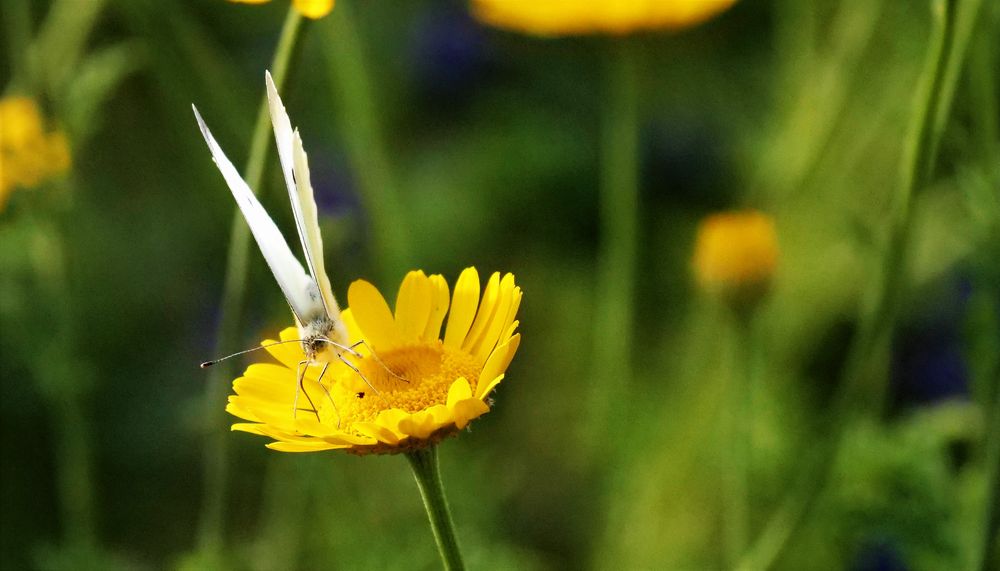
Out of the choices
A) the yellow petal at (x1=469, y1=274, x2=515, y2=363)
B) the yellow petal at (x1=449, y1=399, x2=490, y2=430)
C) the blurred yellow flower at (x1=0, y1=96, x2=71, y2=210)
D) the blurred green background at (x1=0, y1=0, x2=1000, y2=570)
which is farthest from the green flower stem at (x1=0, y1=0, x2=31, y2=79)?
the yellow petal at (x1=449, y1=399, x2=490, y2=430)

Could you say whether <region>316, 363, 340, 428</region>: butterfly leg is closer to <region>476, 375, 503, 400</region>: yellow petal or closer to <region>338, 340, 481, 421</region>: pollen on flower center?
<region>338, 340, 481, 421</region>: pollen on flower center

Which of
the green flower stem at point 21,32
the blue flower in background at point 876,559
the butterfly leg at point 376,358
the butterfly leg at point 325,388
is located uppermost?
the green flower stem at point 21,32

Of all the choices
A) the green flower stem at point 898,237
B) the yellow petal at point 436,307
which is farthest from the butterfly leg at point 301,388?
the green flower stem at point 898,237

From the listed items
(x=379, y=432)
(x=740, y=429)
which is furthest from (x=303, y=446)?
(x=740, y=429)

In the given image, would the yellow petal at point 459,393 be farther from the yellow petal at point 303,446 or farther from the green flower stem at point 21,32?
the green flower stem at point 21,32

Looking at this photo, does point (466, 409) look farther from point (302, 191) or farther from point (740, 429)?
point (740, 429)

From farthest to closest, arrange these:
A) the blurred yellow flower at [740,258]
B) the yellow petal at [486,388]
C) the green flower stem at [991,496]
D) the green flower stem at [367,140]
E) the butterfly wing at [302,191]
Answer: the green flower stem at [367,140] < the blurred yellow flower at [740,258] < the green flower stem at [991,496] < the butterfly wing at [302,191] < the yellow petal at [486,388]
